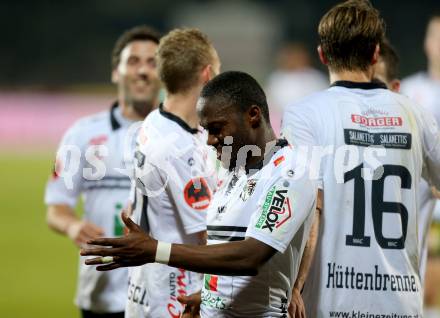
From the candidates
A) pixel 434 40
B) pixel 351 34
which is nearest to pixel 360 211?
pixel 351 34

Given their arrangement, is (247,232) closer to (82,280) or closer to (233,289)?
(233,289)

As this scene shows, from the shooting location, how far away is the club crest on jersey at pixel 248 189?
11.9 ft

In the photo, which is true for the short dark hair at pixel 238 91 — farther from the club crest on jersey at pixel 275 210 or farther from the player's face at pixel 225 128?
the club crest on jersey at pixel 275 210

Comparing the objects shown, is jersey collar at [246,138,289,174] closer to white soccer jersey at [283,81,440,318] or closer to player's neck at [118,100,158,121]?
white soccer jersey at [283,81,440,318]

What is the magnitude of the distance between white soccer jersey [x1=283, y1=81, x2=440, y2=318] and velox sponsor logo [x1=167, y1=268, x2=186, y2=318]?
641mm

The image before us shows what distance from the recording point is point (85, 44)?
2923cm

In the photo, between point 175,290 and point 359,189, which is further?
point 175,290

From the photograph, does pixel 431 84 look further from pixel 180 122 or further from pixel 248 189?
pixel 248 189

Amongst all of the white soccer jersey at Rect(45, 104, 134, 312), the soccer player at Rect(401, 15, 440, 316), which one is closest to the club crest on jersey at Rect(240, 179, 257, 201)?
the white soccer jersey at Rect(45, 104, 134, 312)

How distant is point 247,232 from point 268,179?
10.2 inches

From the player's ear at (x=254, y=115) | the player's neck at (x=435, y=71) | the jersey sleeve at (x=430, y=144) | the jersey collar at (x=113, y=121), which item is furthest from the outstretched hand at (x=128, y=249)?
the player's neck at (x=435, y=71)

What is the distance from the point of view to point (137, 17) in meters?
29.5

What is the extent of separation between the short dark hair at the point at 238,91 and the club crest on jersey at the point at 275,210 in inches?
15.1

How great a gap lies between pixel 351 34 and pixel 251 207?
1057mm
